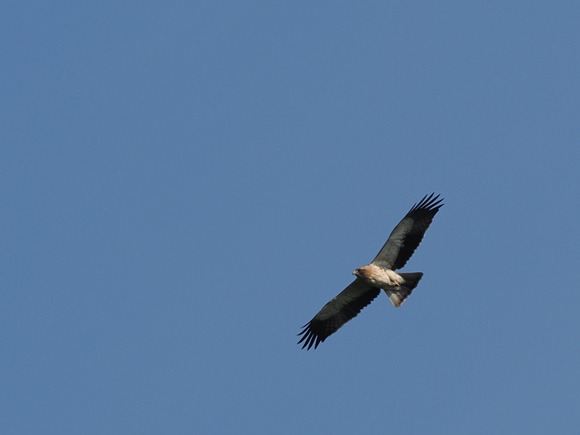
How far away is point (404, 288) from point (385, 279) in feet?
1.59

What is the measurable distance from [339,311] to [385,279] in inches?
71.5

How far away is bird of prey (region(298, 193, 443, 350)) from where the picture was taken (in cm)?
2002

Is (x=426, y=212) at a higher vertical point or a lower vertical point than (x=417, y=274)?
higher

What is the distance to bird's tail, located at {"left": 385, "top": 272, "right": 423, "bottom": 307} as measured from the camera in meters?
19.9

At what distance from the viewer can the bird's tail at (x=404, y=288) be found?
1992 centimetres

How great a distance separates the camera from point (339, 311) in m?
21.3

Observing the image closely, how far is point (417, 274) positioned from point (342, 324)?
2.42 meters

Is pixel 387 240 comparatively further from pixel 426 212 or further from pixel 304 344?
pixel 304 344

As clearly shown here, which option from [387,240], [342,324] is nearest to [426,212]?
[387,240]

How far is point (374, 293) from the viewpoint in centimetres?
2089

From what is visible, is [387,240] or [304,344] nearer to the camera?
[387,240]

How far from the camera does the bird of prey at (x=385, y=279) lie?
2002 centimetres

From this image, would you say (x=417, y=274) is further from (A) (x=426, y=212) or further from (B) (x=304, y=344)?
(B) (x=304, y=344)

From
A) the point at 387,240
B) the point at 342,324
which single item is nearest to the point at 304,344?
the point at 342,324
